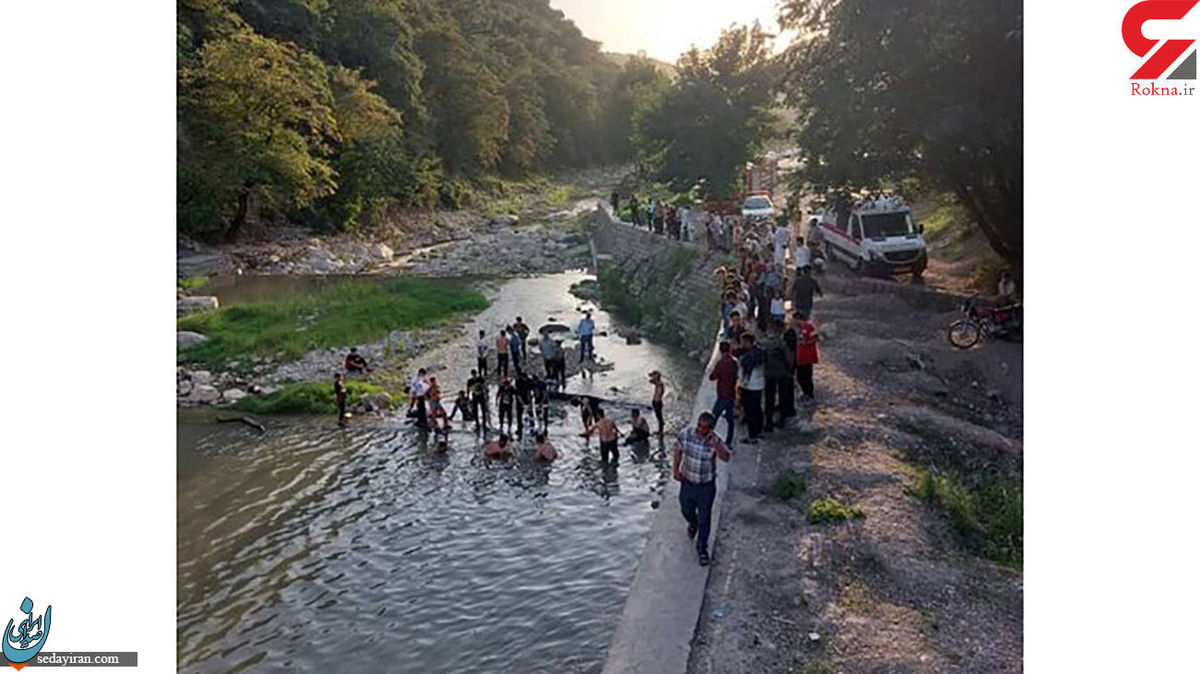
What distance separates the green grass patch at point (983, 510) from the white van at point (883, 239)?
42.6ft

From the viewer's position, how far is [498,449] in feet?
59.0

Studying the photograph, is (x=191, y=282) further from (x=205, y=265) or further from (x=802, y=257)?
(x=802, y=257)

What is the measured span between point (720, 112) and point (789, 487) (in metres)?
34.5

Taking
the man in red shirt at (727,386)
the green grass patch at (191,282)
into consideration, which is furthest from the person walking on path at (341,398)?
the green grass patch at (191,282)

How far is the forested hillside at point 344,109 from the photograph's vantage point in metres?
42.2

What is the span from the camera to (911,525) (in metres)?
10.8

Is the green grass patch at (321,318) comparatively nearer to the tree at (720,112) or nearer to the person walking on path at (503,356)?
the person walking on path at (503,356)

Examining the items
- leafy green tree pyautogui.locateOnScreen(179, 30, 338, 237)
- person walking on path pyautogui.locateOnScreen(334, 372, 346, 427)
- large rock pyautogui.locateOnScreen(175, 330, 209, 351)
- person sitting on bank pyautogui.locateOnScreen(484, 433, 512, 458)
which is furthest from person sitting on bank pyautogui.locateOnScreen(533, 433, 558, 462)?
leafy green tree pyautogui.locateOnScreen(179, 30, 338, 237)

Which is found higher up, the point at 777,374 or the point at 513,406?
the point at 777,374

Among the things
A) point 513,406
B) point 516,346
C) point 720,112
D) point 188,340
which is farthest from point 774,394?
point 720,112

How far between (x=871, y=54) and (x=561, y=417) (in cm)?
1005

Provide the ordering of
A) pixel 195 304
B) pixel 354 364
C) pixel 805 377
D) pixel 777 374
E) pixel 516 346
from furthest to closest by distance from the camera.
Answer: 1. pixel 195 304
2. pixel 354 364
3. pixel 516 346
4. pixel 805 377
5. pixel 777 374

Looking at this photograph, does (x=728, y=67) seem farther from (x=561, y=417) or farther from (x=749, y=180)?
(x=561, y=417)

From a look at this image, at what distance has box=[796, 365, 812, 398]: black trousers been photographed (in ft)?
49.6
